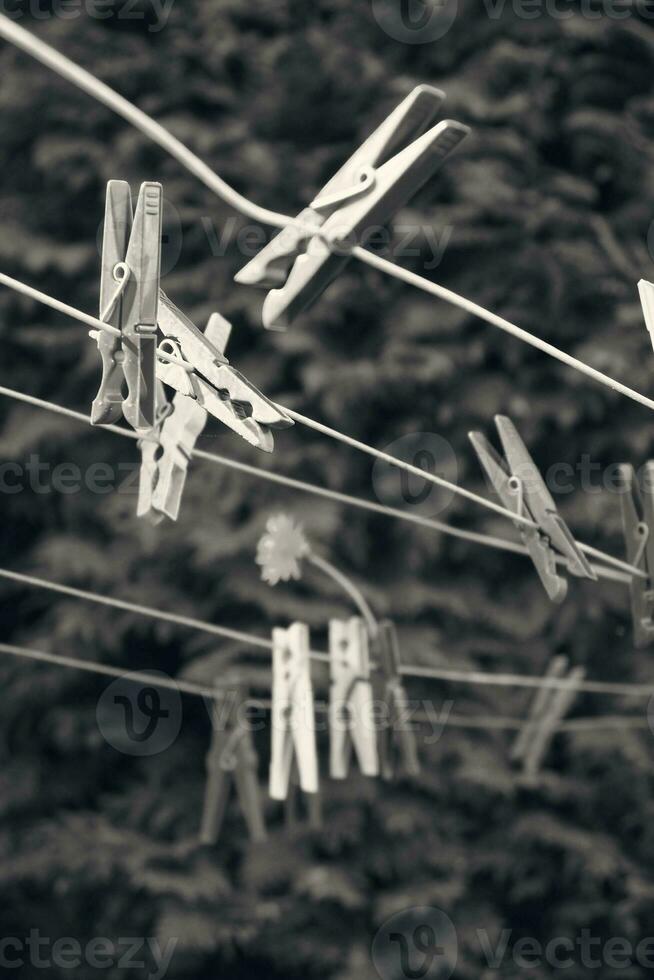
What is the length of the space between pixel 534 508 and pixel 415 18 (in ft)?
6.37

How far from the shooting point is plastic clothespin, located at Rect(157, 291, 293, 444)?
102 cm

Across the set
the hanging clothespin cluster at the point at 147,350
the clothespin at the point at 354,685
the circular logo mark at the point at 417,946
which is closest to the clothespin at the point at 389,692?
the clothespin at the point at 354,685

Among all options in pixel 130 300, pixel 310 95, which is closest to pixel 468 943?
pixel 310 95

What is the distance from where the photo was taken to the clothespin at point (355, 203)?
2.85 feet

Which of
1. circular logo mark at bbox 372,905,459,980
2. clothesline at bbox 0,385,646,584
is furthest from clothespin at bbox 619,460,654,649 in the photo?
circular logo mark at bbox 372,905,459,980

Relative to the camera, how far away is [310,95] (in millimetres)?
2947

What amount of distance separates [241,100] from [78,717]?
4.28ft

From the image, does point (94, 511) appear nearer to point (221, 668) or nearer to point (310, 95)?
point (221, 668)

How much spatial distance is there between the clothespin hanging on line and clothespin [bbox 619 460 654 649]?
20.5 inches

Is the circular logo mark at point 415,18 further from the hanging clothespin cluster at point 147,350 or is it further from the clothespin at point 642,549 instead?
the hanging clothespin cluster at point 147,350

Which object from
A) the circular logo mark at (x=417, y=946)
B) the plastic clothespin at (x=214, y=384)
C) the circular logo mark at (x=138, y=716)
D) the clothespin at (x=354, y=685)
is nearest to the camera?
the plastic clothespin at (x=214, y=384)

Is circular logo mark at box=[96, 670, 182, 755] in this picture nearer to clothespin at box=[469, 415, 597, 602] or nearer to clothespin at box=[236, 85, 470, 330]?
clothespin at box=[469, 415, 597, 602]

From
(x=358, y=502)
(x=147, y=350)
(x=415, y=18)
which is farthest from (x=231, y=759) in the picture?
(x=415, y=18)

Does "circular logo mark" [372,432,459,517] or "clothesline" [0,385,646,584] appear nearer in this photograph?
"clothesline" [0,385,646,584]
